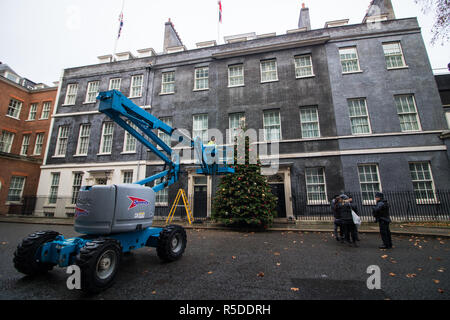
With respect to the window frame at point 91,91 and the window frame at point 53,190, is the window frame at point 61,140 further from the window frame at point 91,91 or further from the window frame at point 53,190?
the window frame at point 91,91

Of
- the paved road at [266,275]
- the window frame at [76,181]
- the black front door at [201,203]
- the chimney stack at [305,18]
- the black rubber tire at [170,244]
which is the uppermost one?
the chimney stack at [305,18]

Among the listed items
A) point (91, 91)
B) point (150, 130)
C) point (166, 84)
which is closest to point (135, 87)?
point (166, 84)

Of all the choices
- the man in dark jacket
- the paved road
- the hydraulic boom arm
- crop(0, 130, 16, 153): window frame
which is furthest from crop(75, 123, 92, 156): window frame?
the man in dark jacket

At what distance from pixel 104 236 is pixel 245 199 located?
7053mm

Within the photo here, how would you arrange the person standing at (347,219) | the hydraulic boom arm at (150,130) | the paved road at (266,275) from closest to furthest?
the paved road at (266,275), the hydraulic boom arm at (150,130), the person standing at (347,219)

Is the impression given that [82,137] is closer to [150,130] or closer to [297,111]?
[150,130]

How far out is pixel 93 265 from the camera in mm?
3312

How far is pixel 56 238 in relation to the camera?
4277 millimetres

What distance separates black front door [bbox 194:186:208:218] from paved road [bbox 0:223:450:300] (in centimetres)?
713

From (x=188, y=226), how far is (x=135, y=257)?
5.56 m

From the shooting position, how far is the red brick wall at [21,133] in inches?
650

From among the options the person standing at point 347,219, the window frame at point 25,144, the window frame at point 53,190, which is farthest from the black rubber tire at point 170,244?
the window frame at point 25,144

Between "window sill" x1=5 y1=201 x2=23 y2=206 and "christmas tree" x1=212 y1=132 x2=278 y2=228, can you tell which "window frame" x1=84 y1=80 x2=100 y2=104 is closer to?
"window sill" x1=5 y1=201 x2=23 y2=206
